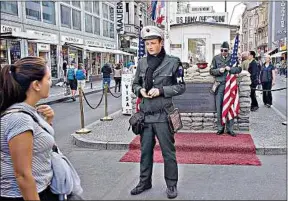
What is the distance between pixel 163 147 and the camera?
3.90 meters

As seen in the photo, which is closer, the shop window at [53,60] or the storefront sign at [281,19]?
the shop window at [53,60]

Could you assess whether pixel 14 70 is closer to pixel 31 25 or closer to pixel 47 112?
pixel 47 112

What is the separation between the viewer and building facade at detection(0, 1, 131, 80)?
17.9 meters

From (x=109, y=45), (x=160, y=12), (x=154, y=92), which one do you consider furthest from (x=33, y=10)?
(x=154, y=92)

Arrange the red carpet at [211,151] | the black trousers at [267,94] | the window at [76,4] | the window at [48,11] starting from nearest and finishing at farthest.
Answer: the red carpet at [211,151] < the black trousers at [267,94] < the window at [48,11] < the window at [76,4]

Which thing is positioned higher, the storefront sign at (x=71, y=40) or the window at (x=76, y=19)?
the window at (x=76, y=19)

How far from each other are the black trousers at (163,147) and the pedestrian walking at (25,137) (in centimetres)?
202

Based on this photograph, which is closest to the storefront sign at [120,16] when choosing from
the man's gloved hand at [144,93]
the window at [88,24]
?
the window at [88,24]

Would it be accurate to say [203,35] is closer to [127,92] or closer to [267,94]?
[267,94]

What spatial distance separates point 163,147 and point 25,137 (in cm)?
236

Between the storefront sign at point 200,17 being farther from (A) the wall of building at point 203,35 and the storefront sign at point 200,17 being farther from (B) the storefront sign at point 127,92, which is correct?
(B) the storefront sign at point 127,92

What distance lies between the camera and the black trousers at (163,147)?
12.7 ft

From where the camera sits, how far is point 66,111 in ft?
40.6

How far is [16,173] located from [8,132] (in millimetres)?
219
